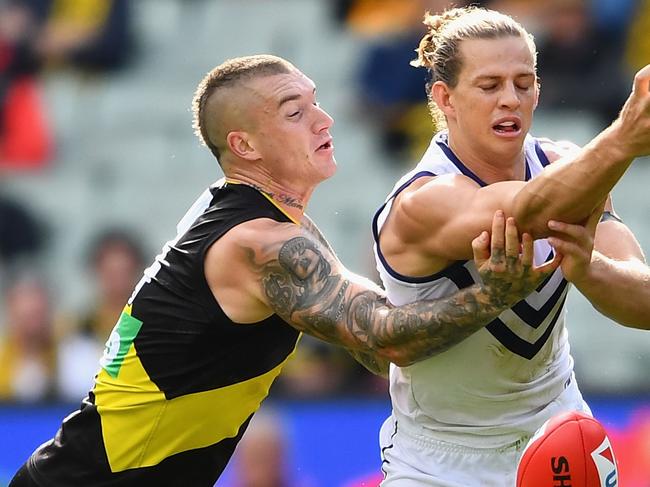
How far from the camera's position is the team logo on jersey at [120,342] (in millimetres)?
5344

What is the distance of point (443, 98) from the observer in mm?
5359

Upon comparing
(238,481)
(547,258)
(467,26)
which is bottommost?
(238,481)

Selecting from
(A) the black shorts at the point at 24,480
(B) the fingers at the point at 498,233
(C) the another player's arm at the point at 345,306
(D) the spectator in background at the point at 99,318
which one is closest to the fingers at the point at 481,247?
(B) the fingers at the point at 498,233

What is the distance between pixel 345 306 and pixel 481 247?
22.5 inches

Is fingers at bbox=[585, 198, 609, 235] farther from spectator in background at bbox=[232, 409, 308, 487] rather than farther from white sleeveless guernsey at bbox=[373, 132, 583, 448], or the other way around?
spectator in background at bbox=[232, 409, 308, 487]

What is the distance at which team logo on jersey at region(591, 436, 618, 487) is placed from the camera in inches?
197

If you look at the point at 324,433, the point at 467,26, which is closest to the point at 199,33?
the point at 324,433

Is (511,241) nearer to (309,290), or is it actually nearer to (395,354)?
(395,354)

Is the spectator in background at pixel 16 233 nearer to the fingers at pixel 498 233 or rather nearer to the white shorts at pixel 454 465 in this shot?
the white shorts at pixel 454 465

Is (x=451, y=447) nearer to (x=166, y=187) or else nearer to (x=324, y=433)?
(x=324, y=433)

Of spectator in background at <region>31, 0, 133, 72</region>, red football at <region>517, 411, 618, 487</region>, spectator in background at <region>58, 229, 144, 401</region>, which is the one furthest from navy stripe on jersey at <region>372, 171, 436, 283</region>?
spectator in background at <region>31, 0, 133, 72</region>

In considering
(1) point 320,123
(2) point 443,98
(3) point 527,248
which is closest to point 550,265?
(3) point 527,248

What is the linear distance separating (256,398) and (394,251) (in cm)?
75

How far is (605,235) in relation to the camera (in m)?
5.38
